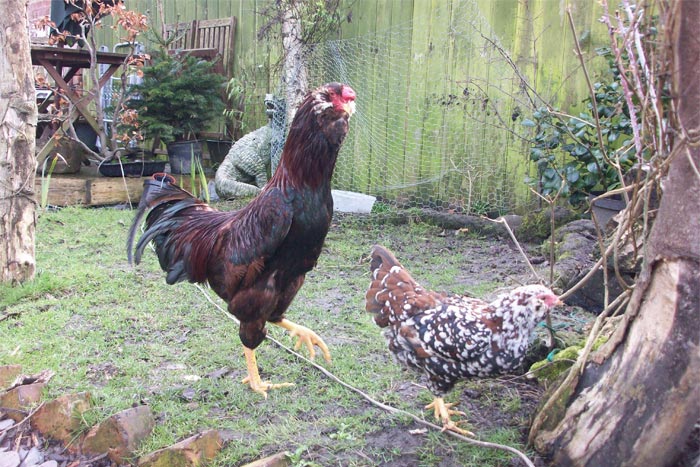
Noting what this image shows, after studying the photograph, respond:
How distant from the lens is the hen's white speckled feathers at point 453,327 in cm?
256

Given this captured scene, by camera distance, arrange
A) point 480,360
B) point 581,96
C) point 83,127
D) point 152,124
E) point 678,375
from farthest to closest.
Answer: point 83,127, point 152,124, point 581,96, point 480,360, point 678,375

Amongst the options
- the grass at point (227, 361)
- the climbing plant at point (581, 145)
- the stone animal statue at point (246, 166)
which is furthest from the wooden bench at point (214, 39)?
the climbing plant at point (581, 145)

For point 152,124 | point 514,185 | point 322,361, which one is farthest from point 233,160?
point 322,361

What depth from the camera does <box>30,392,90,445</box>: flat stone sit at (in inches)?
107

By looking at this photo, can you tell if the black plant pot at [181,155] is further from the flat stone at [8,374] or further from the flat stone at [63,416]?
the flat stone at [63,416]

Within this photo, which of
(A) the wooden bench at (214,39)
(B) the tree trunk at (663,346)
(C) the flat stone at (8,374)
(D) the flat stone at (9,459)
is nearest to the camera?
(B) the tree trunk at (663,346)

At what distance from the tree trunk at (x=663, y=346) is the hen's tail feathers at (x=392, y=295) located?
3.30 feet

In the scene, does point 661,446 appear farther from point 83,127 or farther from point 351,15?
point 83,127

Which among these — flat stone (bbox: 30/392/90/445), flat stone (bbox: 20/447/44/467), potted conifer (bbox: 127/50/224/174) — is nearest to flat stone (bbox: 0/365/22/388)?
flat stone (bbox: 30/392/90/445)

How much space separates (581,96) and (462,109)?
4.71 feet

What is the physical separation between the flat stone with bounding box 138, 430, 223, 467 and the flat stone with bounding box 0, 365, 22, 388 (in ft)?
3.96

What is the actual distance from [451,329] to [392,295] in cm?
45

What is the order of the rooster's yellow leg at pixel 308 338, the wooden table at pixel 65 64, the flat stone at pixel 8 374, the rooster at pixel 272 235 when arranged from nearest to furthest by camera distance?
the rooster at pixel 272 235 → the flat stone at pixel 8 374 → the rooster's yellow leg at pixel 308 338 → the wooden table at pixel 65 64

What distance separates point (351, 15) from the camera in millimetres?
8016
